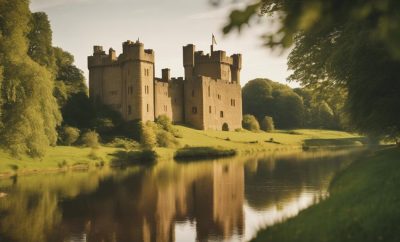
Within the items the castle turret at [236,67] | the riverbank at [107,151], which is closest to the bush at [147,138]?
the riverbank at [107,151]

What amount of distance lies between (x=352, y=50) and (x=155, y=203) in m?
10.00

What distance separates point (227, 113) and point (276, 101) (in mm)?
30176

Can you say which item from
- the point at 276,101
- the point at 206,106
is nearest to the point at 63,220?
the point at 206,106

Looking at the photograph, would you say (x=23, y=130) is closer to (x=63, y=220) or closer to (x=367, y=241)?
(x=63, y=220)

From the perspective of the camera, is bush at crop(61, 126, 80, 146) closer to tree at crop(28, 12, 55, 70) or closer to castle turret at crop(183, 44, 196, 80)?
tree at crop(28, 12, 55, 70)

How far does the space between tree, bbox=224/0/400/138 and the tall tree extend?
1382cm

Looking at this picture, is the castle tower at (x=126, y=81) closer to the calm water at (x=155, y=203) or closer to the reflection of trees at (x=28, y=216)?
the calm water at (x=155, y=203)

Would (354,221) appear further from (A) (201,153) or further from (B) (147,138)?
(A) (201,153)

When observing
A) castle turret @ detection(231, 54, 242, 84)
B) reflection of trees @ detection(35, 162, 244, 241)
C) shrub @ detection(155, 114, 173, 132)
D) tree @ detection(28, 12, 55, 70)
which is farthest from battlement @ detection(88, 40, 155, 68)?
reflection of trees @ detection(35, 162, 244, 241)

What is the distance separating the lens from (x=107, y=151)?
135 ft

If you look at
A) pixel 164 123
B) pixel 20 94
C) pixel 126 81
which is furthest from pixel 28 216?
pixel 126 81

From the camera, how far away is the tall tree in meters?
26.8

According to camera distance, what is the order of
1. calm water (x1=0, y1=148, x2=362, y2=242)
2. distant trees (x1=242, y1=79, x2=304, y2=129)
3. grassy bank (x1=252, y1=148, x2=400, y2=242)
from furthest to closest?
1. distant trees (x1=242, y1=79, x2=304, y2=129)
2. calm water (x1=0, y1=148, x2=362, y2=242)
3. grassy bank (x1=252, y1=148, x2=400, y2=242)

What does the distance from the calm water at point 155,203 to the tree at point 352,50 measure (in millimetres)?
4046
